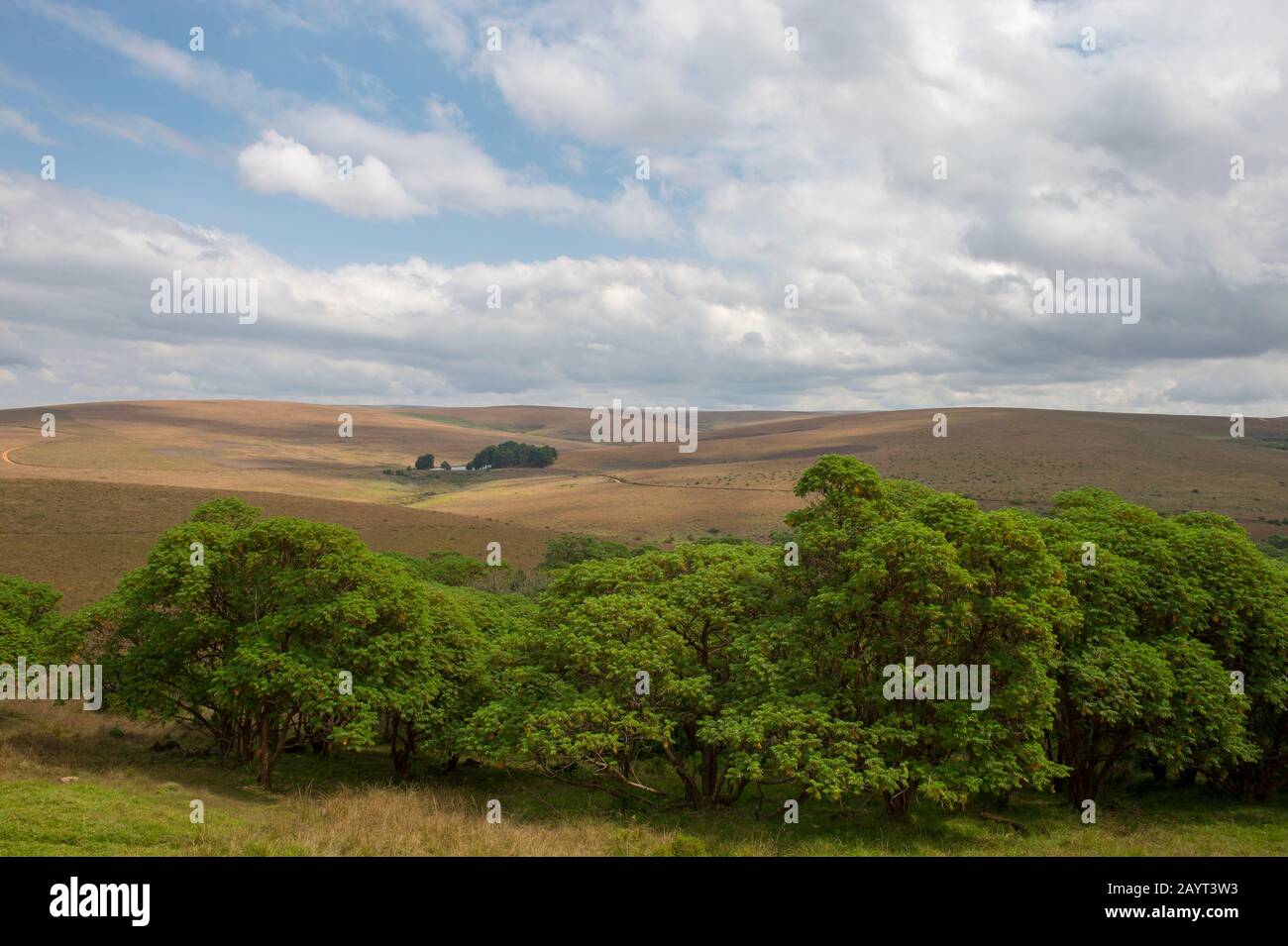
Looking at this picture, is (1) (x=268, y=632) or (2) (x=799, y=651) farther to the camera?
(1) (x=268, y=632)

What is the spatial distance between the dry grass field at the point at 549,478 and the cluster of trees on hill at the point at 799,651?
4059 centimetres

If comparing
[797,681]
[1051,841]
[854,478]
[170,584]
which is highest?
[854,478]

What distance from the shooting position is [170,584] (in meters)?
25.7

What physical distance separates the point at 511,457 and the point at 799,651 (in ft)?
541

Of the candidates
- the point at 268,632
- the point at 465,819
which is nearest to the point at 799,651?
the point at 465,819

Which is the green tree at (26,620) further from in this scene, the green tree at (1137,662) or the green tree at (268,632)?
the green tree at (1137,662)

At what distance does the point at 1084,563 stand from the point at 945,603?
5024 mm

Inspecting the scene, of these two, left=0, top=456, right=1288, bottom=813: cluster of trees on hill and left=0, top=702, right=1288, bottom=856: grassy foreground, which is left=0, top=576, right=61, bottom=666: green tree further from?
left=0, top=702, right=1288, bottom=856: grassy foreground

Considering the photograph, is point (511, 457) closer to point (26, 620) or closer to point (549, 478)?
point (549, 478)

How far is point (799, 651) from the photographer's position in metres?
20.7

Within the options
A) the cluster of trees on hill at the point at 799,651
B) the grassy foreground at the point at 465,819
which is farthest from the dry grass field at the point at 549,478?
the cluster of trees on hill at the point at 799,651

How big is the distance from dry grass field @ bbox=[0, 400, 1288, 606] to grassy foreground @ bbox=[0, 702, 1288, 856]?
40161 mm

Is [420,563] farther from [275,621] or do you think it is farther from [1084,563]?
[1084,563]
